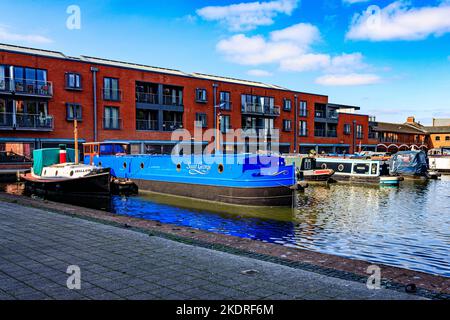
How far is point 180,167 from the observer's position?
22656mm

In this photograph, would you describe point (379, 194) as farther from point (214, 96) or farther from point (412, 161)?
point (214, 96)

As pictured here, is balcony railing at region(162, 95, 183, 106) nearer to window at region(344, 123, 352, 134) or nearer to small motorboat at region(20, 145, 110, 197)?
small motorboat at region(20, 145, 110, 197)

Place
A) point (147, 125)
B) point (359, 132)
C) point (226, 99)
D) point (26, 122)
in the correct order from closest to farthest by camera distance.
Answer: point (26, 122) < point (147, 125) < point (226, 99) < point (359, 132)

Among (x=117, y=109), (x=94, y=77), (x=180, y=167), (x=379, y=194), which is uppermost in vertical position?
(x=94, y=77)

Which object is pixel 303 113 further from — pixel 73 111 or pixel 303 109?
pixel 73 111

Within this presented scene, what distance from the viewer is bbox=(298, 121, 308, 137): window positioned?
53.8 m

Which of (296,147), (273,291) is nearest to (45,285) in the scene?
(273,291)

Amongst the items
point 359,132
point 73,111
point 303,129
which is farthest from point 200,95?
point 359,132

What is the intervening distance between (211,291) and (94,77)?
3423cm

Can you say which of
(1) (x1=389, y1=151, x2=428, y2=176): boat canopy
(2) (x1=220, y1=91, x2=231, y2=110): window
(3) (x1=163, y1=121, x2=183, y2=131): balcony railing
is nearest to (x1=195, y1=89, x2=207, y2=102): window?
(2) (x1=220, y1=91, x2=231, y2=110): window

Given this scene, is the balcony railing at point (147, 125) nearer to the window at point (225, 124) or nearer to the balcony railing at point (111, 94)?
the balcony railing at point (111, 94)

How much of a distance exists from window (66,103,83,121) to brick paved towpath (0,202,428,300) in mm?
27894

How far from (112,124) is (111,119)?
1.60ft

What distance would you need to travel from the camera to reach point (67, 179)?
21.3 metres
